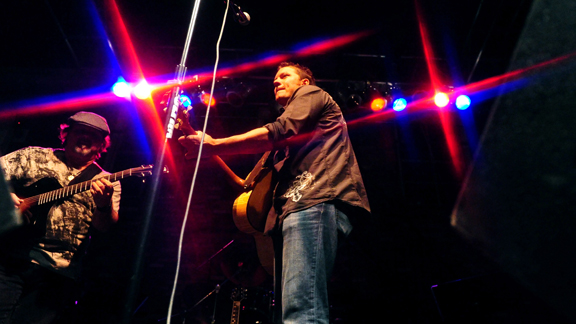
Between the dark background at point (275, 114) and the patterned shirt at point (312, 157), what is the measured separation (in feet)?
8.08

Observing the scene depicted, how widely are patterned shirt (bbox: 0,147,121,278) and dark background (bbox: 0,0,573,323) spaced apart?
159 centimetres

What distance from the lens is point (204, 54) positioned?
564 cm

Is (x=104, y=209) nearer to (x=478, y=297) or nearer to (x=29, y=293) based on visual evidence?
(x=29, y=293)

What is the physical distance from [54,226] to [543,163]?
4320 millimetres

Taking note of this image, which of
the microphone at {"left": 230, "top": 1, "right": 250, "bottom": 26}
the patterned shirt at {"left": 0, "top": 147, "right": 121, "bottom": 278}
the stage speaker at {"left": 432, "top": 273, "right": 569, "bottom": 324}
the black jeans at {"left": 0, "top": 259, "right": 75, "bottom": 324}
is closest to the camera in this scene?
the microphone at {"left": 230, "top": 1, "right": 250, "bottom": 26}

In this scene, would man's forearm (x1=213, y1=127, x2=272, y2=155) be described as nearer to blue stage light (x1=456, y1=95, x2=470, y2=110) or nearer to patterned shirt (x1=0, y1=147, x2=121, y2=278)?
patterned shirt (x1=0, y1=147, x2=121, y2=278)

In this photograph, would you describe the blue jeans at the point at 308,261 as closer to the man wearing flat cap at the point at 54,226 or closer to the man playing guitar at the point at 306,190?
the man playing guitar at the point at 306,190

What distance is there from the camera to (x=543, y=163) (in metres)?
2.77

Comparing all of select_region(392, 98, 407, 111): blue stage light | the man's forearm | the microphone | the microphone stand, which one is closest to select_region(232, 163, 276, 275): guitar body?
the man's forearm

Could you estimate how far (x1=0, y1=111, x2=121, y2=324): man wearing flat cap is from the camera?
2391mm

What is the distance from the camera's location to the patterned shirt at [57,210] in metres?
2.54

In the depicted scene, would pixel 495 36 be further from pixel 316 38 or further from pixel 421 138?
pixel 316 38

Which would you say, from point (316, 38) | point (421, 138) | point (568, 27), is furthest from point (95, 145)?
point (421, 138)

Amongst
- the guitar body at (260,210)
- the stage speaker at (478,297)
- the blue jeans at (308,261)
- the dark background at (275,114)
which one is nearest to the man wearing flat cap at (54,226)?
the guitar body at (260,210)
